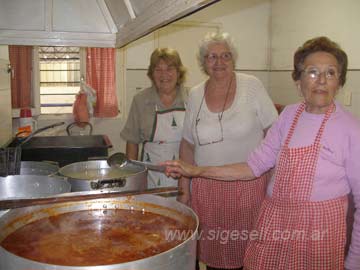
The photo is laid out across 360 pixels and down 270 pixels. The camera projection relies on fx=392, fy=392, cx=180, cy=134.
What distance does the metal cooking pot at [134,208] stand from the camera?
26.9 inches

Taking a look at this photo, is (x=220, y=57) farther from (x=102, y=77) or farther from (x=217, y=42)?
(x=102, y=77)

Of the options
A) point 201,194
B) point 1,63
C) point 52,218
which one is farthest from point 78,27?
point 52,218

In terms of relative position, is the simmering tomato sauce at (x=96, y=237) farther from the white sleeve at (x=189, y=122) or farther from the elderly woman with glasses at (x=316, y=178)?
the white sleeve at (x=189, y=122)

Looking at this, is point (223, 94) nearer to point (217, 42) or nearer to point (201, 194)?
point (217, 42)

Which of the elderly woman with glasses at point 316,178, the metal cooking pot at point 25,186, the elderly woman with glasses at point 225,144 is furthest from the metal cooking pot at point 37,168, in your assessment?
the elderly woman with glasses at point 316,178

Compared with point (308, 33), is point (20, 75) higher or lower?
lower

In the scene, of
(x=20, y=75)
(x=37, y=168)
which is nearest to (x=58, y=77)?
(x=20, y=75)

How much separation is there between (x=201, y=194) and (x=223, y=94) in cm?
47

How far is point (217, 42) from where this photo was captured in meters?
1.81

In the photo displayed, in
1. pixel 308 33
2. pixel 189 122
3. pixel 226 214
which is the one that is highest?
pixel 308 33

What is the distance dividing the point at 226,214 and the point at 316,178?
24.6 inches

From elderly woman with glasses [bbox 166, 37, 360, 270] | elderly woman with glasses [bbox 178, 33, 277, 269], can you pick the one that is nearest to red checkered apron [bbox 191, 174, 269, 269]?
elderly woman with glasses [bbox 178, 33, 277, 269]

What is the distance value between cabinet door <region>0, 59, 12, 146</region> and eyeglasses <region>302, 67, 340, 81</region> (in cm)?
152

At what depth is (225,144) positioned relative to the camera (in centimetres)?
176
